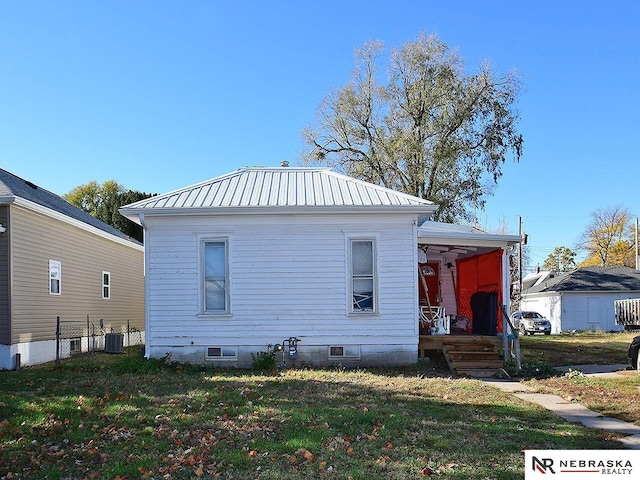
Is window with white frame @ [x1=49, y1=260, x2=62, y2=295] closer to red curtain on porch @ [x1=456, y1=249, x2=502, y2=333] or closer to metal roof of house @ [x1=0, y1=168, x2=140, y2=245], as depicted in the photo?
metal roof of house @ [x1=0, y1=168, x2=140, y2=245]

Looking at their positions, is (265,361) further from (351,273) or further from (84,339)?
(84,339)

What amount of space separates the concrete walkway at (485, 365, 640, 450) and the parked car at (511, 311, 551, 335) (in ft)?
68.6

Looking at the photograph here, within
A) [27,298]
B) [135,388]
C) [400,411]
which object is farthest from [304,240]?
[27,298]

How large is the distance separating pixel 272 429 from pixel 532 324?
28.9 meters

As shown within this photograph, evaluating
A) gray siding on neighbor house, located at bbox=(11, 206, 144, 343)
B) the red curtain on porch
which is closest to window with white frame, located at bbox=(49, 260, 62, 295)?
gray siding on neighbor house, located at bbox=(11, 206, 144, 343)

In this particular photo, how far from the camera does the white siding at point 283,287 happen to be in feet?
42.2

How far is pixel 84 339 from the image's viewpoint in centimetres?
1702

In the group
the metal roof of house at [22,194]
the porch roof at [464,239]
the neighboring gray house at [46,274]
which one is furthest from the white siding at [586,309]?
the metal roof of house at [22,194]

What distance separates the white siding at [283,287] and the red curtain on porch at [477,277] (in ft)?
10.4

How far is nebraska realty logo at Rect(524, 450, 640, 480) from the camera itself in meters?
5.16

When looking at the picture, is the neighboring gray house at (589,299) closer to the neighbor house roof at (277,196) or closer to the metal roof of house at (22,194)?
the neighbor house roof at (277,196)

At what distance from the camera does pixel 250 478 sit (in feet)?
17.7

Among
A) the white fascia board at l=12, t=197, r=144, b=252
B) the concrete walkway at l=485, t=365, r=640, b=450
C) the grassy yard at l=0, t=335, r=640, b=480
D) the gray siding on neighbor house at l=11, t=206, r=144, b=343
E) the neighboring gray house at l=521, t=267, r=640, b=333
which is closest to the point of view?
the grassy yard at l=0, t=335, r=640, b=480

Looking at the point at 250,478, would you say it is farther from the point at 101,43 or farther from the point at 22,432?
the point at 101,43
